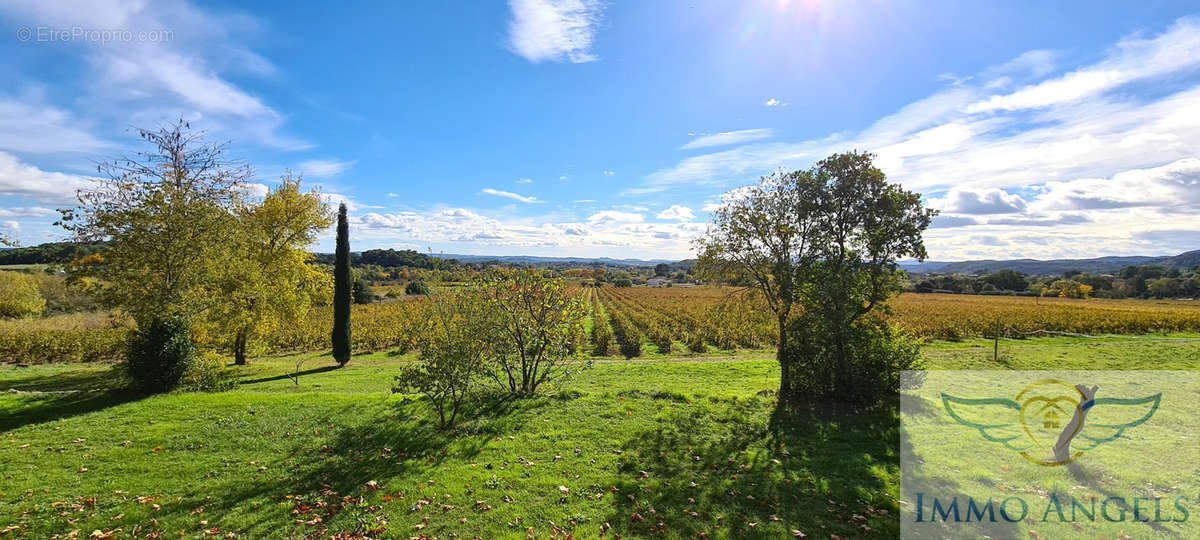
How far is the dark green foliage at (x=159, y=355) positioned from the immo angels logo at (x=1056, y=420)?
19568 millimetres

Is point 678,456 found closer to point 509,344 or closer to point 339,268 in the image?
point 509,344

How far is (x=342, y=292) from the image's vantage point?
930 inches

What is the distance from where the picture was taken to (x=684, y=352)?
25.7 meters

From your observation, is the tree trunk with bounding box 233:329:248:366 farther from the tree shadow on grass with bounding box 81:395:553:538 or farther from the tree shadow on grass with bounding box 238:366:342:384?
the tree shadow on grass with bounding box 81:395:553:538

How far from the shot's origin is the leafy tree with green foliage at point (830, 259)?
11242 mm

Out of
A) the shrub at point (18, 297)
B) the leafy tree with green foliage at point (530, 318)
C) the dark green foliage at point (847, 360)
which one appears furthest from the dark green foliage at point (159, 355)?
the shrub at point (18, 297)

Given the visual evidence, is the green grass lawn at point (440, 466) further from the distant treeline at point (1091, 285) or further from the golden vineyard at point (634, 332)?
the distant treeline at point (1091, 285)

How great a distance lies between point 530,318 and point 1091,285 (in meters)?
107

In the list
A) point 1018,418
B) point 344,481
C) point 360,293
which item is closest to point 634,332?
point 1018,418

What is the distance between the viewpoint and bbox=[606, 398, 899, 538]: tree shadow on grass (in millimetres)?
5711

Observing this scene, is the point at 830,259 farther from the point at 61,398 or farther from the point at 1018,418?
the point at 61,398


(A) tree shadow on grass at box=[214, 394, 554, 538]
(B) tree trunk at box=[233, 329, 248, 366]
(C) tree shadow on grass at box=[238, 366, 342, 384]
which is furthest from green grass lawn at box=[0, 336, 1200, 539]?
(B) tree trunk at box=[233, 329, 248, 366]

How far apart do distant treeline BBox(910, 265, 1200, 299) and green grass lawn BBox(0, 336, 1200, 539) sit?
75.6 metres

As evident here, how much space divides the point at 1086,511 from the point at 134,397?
19.3 metres
